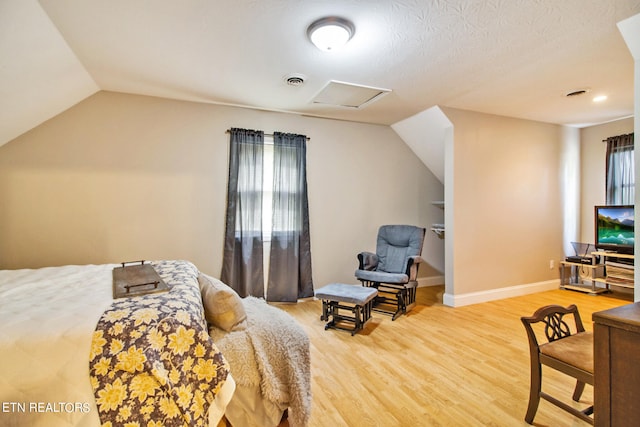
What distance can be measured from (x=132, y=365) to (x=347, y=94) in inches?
122

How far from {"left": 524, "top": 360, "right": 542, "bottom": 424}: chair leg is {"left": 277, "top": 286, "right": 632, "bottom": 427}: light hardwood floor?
0.06m

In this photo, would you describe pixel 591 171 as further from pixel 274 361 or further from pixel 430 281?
pixel 274 361

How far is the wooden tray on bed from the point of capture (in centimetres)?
165

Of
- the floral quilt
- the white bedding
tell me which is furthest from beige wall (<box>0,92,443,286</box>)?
the floral quilt

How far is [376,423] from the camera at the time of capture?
176 cm

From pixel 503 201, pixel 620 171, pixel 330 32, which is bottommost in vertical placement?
pixel 503 201

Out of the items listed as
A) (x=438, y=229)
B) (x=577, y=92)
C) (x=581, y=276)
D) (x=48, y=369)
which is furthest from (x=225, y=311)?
(x=581, y=276)

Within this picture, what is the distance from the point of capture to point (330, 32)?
82.7 inches

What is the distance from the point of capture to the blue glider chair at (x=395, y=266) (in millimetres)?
3551

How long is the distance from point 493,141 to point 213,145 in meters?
3.68

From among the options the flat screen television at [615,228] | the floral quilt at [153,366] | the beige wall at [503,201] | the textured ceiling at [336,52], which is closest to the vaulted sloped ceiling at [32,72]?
the textured ceiling at [336,52]

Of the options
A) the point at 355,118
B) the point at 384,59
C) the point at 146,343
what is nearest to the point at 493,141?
the point at 355,118

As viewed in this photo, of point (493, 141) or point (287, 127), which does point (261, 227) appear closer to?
point (287, 127)

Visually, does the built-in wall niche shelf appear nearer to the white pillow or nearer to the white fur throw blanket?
the white fur throw blanket
